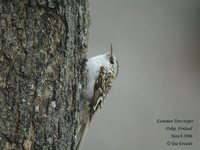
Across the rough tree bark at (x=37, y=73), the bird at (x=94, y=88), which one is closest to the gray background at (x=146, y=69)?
the bird at (x=94, y=88)

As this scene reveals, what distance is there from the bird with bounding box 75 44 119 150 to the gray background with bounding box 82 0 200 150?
66.7 inches

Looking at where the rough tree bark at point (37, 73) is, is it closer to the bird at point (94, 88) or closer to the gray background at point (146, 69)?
the bird at point (94, 88)

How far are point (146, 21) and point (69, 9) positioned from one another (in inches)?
122

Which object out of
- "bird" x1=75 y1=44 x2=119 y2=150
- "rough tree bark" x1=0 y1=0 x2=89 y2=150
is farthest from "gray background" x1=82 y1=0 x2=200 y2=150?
"rough tree bark" x1=0 y1=0 x2=89 y2=150

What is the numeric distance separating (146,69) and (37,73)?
10.8 feet

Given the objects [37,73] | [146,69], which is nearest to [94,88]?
[37,73]

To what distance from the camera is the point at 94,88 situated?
280 cm

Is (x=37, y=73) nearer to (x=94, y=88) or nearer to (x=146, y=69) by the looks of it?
(x=94, y=88)

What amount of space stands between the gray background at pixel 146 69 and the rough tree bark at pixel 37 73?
2754mm

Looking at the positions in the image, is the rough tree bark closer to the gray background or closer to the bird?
the bird

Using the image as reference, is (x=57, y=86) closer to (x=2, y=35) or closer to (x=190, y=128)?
(x=2, y=35)

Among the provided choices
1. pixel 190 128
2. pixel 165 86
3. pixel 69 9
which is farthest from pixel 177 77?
pixel 69 9

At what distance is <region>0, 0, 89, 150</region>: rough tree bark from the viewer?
175 centimetres

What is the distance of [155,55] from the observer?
16.7ft
